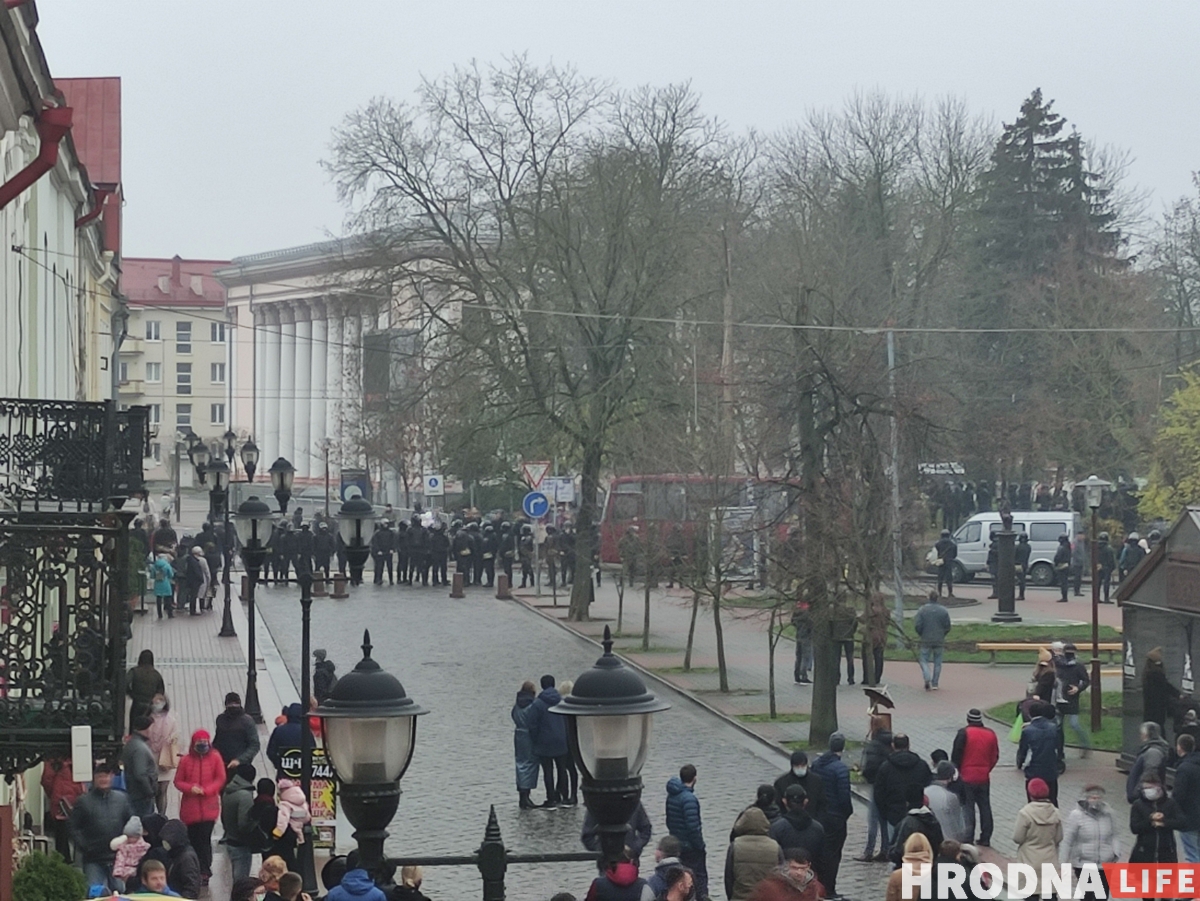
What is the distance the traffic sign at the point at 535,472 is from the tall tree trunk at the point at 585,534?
84 cm

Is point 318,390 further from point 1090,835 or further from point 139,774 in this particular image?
point 1090,835

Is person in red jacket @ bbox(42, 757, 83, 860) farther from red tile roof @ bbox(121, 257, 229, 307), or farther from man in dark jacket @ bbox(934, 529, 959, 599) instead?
red tile roof @ bbox(121, 257, 229, 307)

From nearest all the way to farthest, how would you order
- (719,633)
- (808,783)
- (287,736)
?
(808,783) → (287,736) → (719,633)

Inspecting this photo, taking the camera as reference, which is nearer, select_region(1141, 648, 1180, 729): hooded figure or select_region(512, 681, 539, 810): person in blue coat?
select_region(512, 681, 539, 810): person in blue coat

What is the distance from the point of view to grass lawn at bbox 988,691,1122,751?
24.0 meters

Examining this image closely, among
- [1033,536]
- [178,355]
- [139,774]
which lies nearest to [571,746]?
[139,774]

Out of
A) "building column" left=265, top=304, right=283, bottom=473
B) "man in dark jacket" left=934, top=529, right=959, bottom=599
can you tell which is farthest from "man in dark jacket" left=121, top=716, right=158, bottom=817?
"building column" left=265, top=304, right=283, bottom=473

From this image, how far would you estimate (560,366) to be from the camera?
3878 cm

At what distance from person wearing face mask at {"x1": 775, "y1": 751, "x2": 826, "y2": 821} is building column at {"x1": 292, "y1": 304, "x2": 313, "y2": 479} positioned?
94.6m

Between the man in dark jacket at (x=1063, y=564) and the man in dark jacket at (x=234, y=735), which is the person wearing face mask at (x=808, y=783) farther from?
the man in dark jacket at (x=1063, y=564)

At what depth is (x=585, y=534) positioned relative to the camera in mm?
38938

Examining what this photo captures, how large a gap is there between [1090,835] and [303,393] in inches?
4034

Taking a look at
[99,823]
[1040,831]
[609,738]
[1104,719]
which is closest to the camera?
[609,738]

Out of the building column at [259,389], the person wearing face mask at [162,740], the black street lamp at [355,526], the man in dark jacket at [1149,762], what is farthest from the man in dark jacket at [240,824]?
the building column at [259,389]
